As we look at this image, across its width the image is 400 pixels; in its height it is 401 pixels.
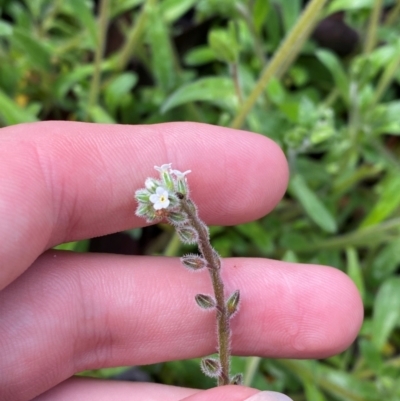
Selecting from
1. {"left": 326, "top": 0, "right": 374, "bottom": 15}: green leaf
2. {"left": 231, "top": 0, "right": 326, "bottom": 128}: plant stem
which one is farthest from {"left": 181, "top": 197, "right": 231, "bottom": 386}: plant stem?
{"left": 326, "top": 0, "right": 374, "bottom": 15}: green leaf

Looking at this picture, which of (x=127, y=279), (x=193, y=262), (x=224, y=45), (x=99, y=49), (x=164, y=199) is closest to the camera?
(x=164, y=199)

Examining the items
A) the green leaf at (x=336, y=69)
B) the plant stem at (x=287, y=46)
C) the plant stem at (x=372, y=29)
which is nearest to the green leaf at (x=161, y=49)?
the plant stem at (x=287, y=46)

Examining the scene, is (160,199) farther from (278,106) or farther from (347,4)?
(347,4)

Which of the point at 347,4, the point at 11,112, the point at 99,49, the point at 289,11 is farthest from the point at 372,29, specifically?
the point at 11,112

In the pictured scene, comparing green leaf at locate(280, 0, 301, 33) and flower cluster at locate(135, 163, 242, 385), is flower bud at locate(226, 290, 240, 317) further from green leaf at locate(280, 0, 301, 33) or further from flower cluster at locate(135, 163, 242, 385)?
green leaf at locate(280, 0, 301, 33)

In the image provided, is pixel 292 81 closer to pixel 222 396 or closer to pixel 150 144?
pixel 150 144

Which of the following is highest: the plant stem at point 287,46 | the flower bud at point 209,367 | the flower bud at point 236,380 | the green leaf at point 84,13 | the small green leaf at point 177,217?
the green leaf at point 84,13

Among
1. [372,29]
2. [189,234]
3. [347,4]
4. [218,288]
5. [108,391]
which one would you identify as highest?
[347,4]

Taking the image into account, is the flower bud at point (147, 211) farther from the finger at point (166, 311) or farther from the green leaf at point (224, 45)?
the green leaf at point (224, 45)
